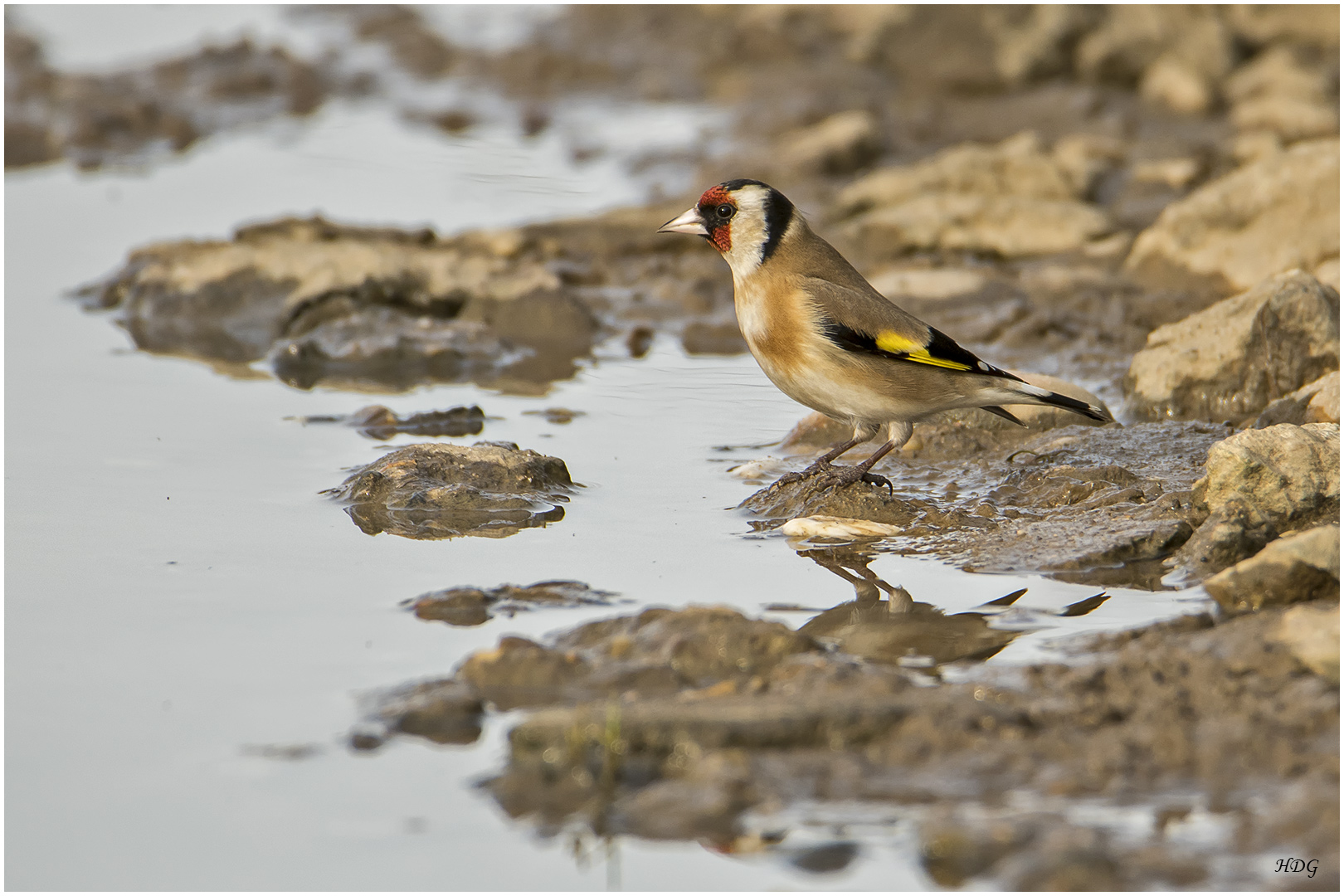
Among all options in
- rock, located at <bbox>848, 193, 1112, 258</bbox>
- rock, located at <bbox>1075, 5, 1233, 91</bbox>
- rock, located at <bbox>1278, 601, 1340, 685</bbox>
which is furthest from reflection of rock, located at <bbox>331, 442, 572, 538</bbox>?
rock, located at <bbox>1075, 5, 1233, 91</bbox>

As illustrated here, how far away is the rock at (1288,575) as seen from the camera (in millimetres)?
4723

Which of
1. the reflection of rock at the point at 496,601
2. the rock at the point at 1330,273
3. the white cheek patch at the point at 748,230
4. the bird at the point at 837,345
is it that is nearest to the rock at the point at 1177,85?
the rock at the point at 1330,273

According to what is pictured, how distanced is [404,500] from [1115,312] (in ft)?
15.5

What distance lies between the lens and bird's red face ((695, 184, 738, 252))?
6578 millimetres

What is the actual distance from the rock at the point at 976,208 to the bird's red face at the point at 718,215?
358 cm

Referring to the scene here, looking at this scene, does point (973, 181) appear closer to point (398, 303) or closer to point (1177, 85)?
point (1177, 85)

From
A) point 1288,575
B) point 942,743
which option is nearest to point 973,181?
point 1288,575

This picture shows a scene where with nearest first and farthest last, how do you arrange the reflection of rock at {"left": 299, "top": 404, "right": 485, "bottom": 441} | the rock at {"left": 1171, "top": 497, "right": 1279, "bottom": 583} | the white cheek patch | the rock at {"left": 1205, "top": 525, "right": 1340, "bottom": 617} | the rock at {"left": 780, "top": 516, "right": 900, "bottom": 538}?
the rock at {"left": 1205, "top": 525, "right": 1340, "bottom": 617} < the rock at {"left": 1171, "top": 497, "right": 1279, "bottom": 583} < the rock at {"left": 780, "top": 516, "right": 900, "bottom": 538} < the white cheek patch < the reflection of rock at {"left": 299, "top": 404, "right": 485, "bottom": 441}

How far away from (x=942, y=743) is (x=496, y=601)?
1822 millimetres

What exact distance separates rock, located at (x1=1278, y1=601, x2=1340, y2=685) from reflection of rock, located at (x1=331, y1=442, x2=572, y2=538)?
9.62 ft

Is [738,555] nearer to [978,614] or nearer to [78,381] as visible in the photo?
[978,614]

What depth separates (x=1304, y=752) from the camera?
390 cm

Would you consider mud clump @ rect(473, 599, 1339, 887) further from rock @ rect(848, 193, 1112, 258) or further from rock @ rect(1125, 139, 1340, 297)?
rock @ rect(848, 193, 1112, 258)

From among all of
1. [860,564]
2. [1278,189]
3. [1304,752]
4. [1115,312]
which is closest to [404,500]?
[860,564]
